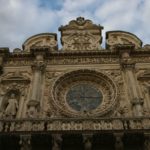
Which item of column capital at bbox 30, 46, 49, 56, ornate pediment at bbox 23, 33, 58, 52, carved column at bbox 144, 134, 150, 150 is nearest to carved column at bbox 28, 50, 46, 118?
column capital at bbox 30, 46, 49, 56

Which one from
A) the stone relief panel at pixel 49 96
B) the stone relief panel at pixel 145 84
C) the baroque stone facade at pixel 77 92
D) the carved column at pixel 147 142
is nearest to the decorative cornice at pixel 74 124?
the baroque stone facade at pixel 77 92

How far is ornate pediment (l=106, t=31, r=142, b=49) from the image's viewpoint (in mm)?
16328

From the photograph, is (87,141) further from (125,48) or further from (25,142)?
(125,48)

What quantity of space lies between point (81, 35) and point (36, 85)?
15.8 feet

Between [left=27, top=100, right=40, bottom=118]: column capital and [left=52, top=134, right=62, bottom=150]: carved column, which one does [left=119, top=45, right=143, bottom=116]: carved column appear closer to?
[left=52, top=134, right=62, bottom=150]: carved column

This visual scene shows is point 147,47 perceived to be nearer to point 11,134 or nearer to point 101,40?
point 101,40

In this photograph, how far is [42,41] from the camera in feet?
54.6

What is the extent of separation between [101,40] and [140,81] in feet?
12.6

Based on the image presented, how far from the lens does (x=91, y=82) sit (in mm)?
14336

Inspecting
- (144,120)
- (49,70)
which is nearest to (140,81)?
(144,120)

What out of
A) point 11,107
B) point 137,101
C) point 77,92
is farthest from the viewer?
point 77,92

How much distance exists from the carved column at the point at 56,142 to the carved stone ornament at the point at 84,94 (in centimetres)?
236

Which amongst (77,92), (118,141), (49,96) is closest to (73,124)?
(118,141)

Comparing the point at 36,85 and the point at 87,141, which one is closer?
the point at 87,141
